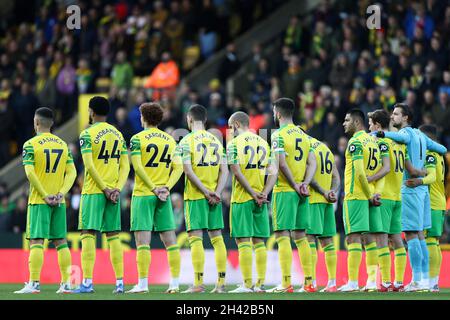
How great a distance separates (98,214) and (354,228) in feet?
11.7

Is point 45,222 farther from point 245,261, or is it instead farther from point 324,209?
point 324,209

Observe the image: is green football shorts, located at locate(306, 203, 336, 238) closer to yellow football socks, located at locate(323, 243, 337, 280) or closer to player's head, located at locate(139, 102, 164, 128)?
yellow football socks, located at locate(323, 243, 337, 280)

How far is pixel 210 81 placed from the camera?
2991 cm

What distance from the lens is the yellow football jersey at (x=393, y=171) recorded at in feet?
58.1

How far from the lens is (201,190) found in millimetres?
17203

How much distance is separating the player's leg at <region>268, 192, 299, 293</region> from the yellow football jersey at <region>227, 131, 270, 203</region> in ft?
1.33

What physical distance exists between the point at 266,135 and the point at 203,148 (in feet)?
22.9

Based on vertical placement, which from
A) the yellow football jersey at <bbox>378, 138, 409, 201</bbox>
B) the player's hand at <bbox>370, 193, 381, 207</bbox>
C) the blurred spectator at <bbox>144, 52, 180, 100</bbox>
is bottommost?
the player's hand at <bbox>370, 193, 381, 207</bbox>

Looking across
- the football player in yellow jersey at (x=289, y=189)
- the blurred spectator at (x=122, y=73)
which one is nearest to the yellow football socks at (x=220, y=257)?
the football player in yellow jersey at (x=289, y=189)

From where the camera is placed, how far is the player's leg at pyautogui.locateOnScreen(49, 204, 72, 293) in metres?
17.1

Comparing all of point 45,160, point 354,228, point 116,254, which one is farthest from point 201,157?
point 354,228

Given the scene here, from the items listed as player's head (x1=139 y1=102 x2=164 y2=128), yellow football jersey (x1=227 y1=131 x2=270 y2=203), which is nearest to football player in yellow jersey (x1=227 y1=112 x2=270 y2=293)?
yellow football jersey (x1=227 y1=131 x2=270 y2=203)
